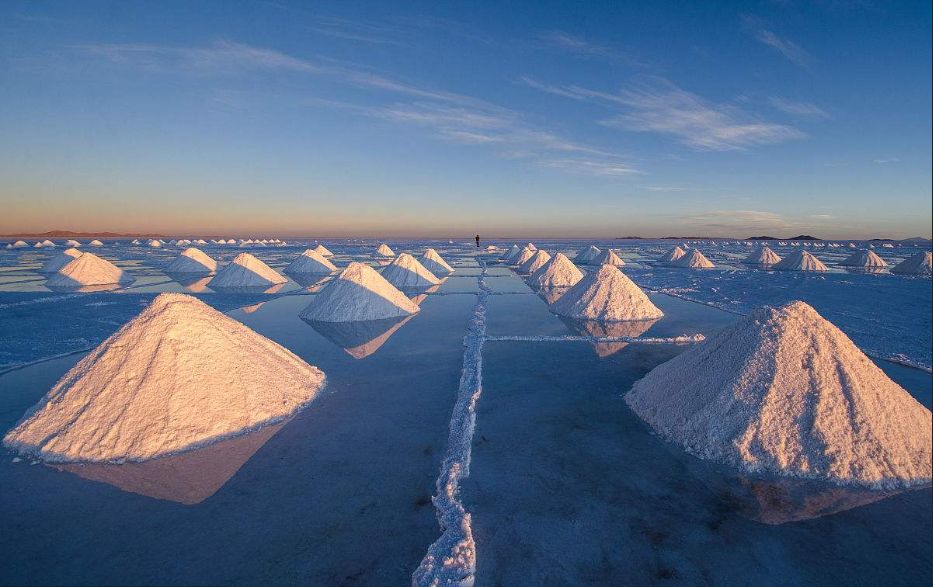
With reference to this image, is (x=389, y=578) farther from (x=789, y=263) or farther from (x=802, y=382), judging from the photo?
(x=789, y=263)

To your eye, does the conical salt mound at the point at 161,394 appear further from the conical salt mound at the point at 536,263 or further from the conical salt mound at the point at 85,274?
the conical salt mound at the point at 536,263

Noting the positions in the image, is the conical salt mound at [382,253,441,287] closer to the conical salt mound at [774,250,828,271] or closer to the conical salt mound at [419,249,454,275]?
the conical salt mound at [419,249,454,275]

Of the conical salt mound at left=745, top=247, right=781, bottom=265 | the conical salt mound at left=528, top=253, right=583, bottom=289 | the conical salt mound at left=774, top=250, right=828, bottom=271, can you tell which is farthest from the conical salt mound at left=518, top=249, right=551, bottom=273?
→ the conical salt mound at left=745, top=247, right=781, bottom=265

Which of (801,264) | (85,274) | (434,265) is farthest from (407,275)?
(801,264)

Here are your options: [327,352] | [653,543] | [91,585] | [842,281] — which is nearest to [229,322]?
[327,352]

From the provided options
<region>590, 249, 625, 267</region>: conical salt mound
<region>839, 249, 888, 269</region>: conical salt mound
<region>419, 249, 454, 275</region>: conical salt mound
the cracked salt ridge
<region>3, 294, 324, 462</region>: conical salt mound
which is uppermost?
<region>839, 249, 888, 269</region>: conical salt mound

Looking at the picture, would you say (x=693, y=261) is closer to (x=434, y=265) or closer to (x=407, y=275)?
(x=434, y=265)
